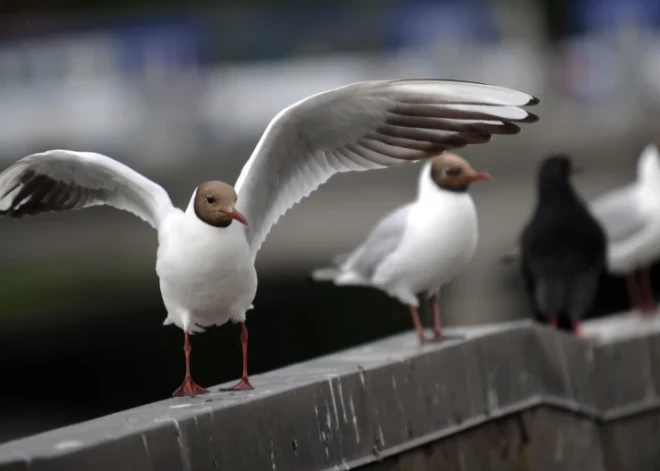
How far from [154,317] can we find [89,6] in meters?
14.5

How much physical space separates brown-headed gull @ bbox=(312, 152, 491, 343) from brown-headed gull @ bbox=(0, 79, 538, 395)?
1223 millimetres

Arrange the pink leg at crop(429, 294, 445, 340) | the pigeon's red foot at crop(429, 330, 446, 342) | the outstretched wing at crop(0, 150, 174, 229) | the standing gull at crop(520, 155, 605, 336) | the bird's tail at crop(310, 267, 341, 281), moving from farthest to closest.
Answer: the standing gull at crop(520, 155, 605, 336) → the bird's tail at crop(310, 267, 341, 281) → the pink leg at crop(429, 294, 445, 340) → the pigeon's red foot at crop(429, 330, 446, 342) → the outstretched wing at crop(0, 150, 174, 229)

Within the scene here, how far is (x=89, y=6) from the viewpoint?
30375 millimetres

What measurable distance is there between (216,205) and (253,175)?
46cm

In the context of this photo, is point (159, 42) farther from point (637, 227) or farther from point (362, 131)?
point (362, 131)

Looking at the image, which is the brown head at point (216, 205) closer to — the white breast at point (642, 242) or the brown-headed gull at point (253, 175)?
the brown-headed gull at point (253, 175)

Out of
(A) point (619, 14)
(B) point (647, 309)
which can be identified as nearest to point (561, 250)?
(B) point (647, 309)

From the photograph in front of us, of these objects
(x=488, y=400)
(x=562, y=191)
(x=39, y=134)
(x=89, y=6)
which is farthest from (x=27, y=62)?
(x=488, y=400)

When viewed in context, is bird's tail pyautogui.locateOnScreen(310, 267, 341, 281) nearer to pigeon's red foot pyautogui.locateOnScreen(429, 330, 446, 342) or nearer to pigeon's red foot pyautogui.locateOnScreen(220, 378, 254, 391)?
pigeon's red foot pyautogui.locateOnScreen(429, 330, 446, 342)

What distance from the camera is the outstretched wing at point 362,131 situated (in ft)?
18.1

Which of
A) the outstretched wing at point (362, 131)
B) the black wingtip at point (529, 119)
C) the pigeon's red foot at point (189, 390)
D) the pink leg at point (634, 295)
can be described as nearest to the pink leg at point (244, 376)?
the pigeon's red foot at point (189, 390)

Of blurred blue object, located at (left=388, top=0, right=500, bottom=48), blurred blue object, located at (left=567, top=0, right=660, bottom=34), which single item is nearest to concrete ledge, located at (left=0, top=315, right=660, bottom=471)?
blurred blue object, located at (left=388, top=0, right=500, bottom=48)

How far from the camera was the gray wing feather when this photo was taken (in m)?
7.26

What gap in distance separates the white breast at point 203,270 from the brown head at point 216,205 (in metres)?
0.03
